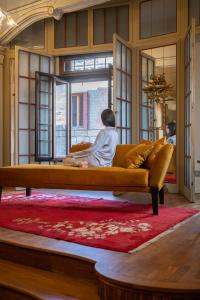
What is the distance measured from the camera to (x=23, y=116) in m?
6.04

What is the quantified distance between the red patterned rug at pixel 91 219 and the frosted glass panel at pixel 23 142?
1610 millimetres

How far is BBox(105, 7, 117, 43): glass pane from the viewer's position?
5.96 metres

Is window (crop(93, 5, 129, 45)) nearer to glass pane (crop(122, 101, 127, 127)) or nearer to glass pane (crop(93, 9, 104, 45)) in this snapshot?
glass pane (crop(93, 9, 104, 45))

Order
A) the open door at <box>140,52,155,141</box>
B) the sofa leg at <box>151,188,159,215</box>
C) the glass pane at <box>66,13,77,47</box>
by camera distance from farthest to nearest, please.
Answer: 1. the glass pane at <box>66,13,77,47</box>
2. the open door at <box>140,52,155,141</box>
3. the sofa leg at <box>151,188,159,215</box>

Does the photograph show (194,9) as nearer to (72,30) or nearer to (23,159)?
(72,30)

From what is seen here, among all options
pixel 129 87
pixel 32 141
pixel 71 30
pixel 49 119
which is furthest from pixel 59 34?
pixel 32 141

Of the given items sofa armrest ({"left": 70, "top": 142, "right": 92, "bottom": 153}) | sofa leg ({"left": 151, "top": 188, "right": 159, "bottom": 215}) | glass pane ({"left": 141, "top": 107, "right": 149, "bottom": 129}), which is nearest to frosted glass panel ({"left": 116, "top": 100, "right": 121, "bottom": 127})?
sofa armrest ({"left": 70, "top": 142, "right": 92, "bottom": 153})

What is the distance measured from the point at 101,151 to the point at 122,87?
1.47 metres

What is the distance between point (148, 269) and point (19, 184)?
7.72 ft

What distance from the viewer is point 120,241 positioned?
248 centimetres

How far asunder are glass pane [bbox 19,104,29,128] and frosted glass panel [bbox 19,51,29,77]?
0.55 metres

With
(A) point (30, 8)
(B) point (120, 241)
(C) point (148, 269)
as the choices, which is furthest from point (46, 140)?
(C) point (148, 269)

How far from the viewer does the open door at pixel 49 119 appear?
20.3ft

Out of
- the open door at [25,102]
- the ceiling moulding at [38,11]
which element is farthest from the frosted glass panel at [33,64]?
the ceiling moulding at [38,11]
